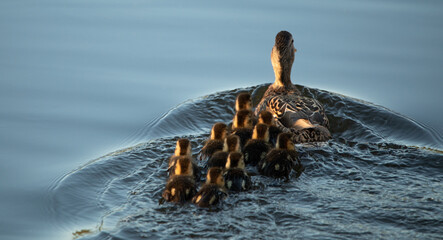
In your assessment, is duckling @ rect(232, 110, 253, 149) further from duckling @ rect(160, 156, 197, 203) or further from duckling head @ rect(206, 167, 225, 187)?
duckling head @ rect(206, 167, 225, 187)

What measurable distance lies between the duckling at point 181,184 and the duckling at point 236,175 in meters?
0.31

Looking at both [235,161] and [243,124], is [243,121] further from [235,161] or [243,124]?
[235,161]

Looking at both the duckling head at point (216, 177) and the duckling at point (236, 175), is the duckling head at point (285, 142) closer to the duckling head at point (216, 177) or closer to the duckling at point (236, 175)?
the duckling at point (236, 175)

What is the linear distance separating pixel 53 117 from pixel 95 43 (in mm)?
1988

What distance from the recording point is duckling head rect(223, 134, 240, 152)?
632 centimetres

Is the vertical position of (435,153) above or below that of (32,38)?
below

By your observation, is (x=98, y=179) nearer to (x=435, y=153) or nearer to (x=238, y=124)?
(x=238, y=124)

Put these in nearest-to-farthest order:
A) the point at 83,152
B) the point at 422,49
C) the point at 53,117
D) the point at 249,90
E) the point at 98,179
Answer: the point at 98,179 → the point at 83,152 → the point at 53,117 → the point at 249,90 → the point at 422,49

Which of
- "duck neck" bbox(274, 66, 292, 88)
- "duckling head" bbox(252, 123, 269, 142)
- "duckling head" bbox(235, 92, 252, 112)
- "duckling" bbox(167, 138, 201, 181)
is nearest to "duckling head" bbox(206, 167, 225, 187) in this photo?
"duckling" bbox(167, 138, 201, 181)

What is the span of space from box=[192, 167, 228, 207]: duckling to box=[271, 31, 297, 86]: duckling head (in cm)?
292


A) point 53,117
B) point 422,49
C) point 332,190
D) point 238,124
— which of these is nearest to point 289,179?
point 332,190

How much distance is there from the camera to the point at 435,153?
21.7 ft

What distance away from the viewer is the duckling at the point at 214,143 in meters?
6.65

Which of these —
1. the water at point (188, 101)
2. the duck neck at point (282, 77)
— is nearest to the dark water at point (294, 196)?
the water at point (188, 101)
